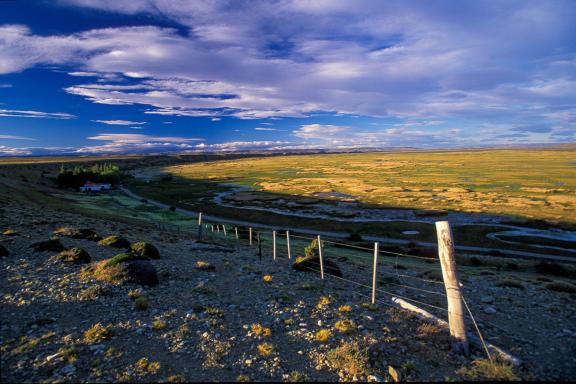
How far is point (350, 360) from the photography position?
1027 cm

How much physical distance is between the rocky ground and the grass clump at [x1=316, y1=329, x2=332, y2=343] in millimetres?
43

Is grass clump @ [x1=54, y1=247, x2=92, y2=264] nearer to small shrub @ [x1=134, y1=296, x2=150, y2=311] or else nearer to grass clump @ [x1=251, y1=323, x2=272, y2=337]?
small shrub @ [x1=134, y1=296, x2=150, y2=311]

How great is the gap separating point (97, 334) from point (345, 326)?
27.7 ft

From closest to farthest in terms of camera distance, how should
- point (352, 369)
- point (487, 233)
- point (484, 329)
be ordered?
point (352, 369), point (484, 329), point (487, 233)

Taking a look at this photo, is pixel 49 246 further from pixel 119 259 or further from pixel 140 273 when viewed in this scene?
pixel 140 273

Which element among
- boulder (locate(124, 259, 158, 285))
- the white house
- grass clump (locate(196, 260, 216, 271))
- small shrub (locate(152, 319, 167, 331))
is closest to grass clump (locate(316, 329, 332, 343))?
small shrub (locate(152, 319, 167, 331))

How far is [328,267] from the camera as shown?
21.3 meters

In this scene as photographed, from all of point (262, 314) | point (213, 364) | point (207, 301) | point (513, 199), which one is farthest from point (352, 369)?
point (513, 199)

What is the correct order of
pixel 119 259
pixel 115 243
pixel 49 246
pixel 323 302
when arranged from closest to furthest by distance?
pixel 323 302, pixel 119 259, pixel 49 246, pixel 115 243

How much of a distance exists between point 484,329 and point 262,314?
8.62m

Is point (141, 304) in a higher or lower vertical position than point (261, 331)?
higher

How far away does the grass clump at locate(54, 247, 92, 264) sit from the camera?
20031mm

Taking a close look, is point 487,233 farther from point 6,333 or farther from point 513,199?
point 6,333

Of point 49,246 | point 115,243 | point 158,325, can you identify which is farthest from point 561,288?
point 49,246
